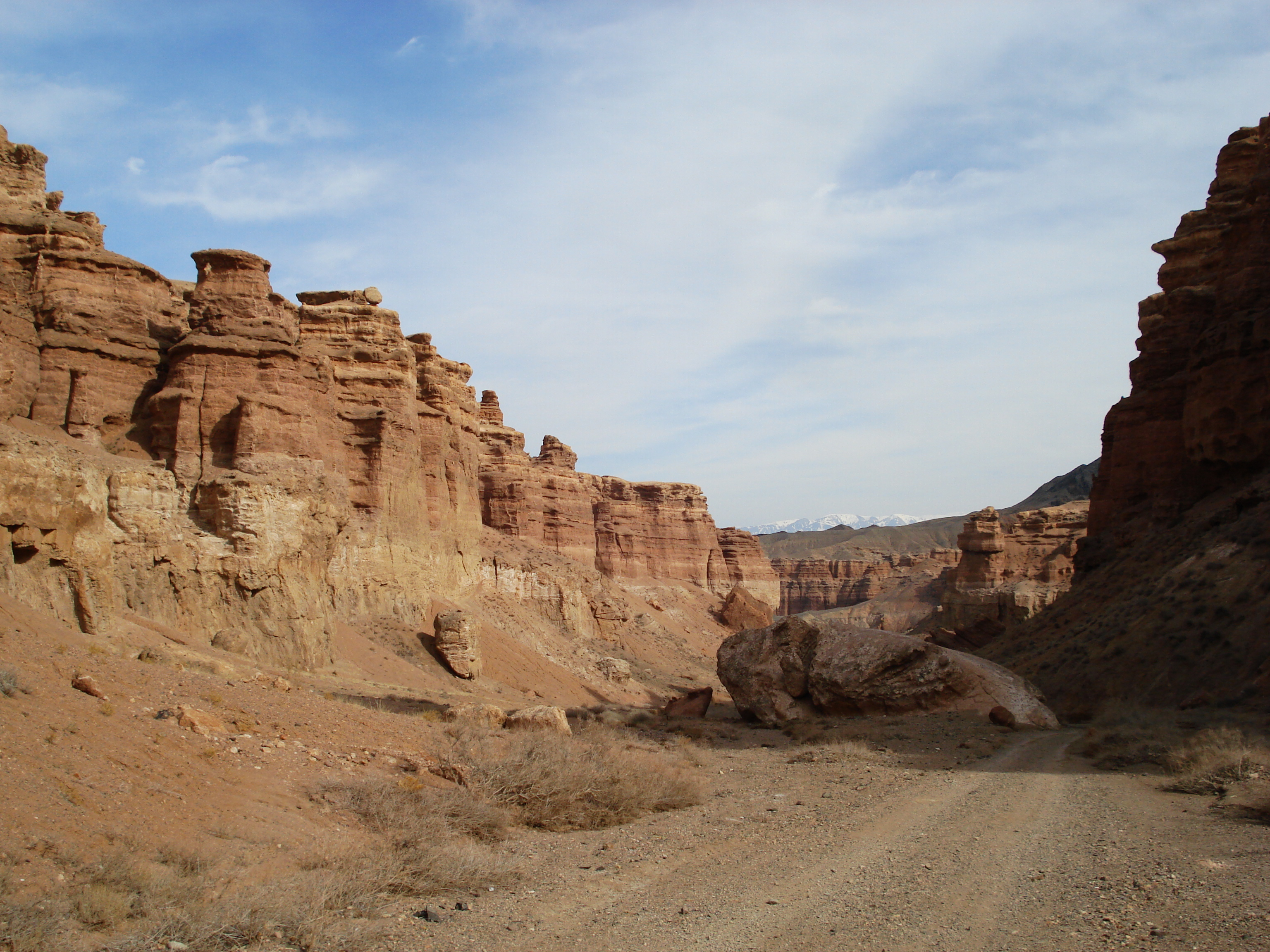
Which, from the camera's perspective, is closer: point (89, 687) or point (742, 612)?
point (89, 687)

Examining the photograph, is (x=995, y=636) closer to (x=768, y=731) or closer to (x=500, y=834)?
(x=768, y=731)

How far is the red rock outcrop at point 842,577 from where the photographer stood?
5039 inches

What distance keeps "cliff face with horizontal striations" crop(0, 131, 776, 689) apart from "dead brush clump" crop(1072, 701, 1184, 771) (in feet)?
62.9

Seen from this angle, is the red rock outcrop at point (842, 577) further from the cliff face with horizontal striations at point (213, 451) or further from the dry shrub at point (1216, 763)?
the dry shrub at point (1216, 763)

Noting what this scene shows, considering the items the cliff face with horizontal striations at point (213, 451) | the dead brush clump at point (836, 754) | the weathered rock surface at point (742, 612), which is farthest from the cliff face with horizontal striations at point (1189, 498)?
the weathered rock surface at point (742, 612)

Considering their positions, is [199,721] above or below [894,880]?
above

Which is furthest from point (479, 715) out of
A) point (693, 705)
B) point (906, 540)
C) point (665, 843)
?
point (906, 540)

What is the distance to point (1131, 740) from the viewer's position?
52.9 ft

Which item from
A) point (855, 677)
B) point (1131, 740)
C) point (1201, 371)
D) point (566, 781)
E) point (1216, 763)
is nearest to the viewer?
point (566, 781)

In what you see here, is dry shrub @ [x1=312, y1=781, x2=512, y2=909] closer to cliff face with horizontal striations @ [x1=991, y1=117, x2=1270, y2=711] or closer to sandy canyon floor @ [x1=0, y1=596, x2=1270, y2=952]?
sandy canyon floor @ [x1=0, y1=596, x2=1270, y2=952]

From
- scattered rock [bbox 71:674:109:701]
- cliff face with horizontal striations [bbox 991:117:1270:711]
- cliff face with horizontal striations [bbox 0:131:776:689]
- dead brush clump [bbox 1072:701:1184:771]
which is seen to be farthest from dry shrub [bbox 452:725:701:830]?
cliff face with horizontal striations [bbox 991:117:1270:711]

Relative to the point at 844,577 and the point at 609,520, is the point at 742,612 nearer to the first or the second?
the point at 609,520

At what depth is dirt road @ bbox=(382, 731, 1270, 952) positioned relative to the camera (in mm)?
6508

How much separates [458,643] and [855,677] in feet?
50.5
